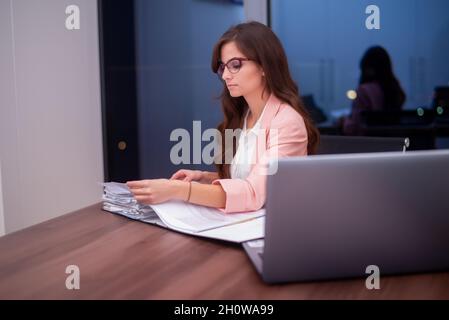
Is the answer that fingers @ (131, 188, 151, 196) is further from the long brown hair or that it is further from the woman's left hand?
the long brown hair

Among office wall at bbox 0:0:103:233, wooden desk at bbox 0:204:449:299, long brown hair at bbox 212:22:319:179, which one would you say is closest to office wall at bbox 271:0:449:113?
office wall at bbox 0:0:103:233

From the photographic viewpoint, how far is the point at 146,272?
0.89 meters

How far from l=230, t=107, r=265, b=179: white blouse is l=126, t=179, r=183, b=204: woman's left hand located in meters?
0.38

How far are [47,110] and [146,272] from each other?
2390 mm

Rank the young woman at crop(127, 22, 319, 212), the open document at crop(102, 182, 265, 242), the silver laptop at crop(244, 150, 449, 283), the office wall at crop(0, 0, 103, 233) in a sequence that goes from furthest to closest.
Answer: the office wall at crop(0, 0, 103, 233) → the young woman at crop(127, 22, 319, 212) → the open document at crop(102, 182, 265, 242) → the silver laptop at crop(244, 150, 449, 283)

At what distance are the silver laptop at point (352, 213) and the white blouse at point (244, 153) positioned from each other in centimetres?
77

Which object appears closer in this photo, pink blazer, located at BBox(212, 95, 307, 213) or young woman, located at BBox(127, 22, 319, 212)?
pink blazer, located at BBox(212, 95, 307, 213)

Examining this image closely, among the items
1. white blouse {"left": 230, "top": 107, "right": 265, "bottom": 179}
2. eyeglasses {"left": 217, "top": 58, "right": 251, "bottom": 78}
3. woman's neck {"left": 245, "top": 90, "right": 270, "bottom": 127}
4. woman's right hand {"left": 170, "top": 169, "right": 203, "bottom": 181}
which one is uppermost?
eyeglasses {"left": 217, "top": 58, "right": 251, "bottom": 78}

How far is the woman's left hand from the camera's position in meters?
1.24

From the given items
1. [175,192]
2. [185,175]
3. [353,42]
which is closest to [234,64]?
[185,175]

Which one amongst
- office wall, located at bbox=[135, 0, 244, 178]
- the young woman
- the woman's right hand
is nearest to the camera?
the young woman
